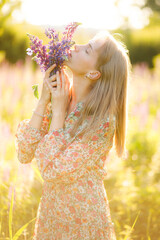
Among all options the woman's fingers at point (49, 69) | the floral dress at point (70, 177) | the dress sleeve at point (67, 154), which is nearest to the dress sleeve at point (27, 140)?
the floral dress at point (70, 177)

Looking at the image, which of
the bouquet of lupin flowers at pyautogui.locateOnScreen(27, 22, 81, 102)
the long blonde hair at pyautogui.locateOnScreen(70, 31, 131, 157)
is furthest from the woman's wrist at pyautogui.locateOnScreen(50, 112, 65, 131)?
the bouquet of lupin flowers at pyautogui.locateOnScreen(27, 22, 81, 102)

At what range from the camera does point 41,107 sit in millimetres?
2291

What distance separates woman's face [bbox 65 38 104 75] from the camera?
89.1 inches

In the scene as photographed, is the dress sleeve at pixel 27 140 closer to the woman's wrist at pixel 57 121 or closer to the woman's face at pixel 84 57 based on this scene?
the woman's wrist at pixel 57 121

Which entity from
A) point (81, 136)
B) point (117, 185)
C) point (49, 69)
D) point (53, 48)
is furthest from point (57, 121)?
point (117, 185)

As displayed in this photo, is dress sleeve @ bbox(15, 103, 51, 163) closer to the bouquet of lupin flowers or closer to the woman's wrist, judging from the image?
the woman's wrist

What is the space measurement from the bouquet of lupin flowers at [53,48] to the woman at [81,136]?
0.25 ft

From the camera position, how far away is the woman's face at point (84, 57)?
7.43 feet

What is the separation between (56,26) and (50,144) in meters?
0.88

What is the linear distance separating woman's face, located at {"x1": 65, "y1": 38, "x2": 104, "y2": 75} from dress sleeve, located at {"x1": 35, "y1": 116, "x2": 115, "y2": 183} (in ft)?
1.46

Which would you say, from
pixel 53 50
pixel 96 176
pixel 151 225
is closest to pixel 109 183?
pixel 151 225

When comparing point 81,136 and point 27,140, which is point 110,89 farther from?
point 27,140

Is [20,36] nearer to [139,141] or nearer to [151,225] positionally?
[139,141]

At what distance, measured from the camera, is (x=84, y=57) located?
7.52 feet
